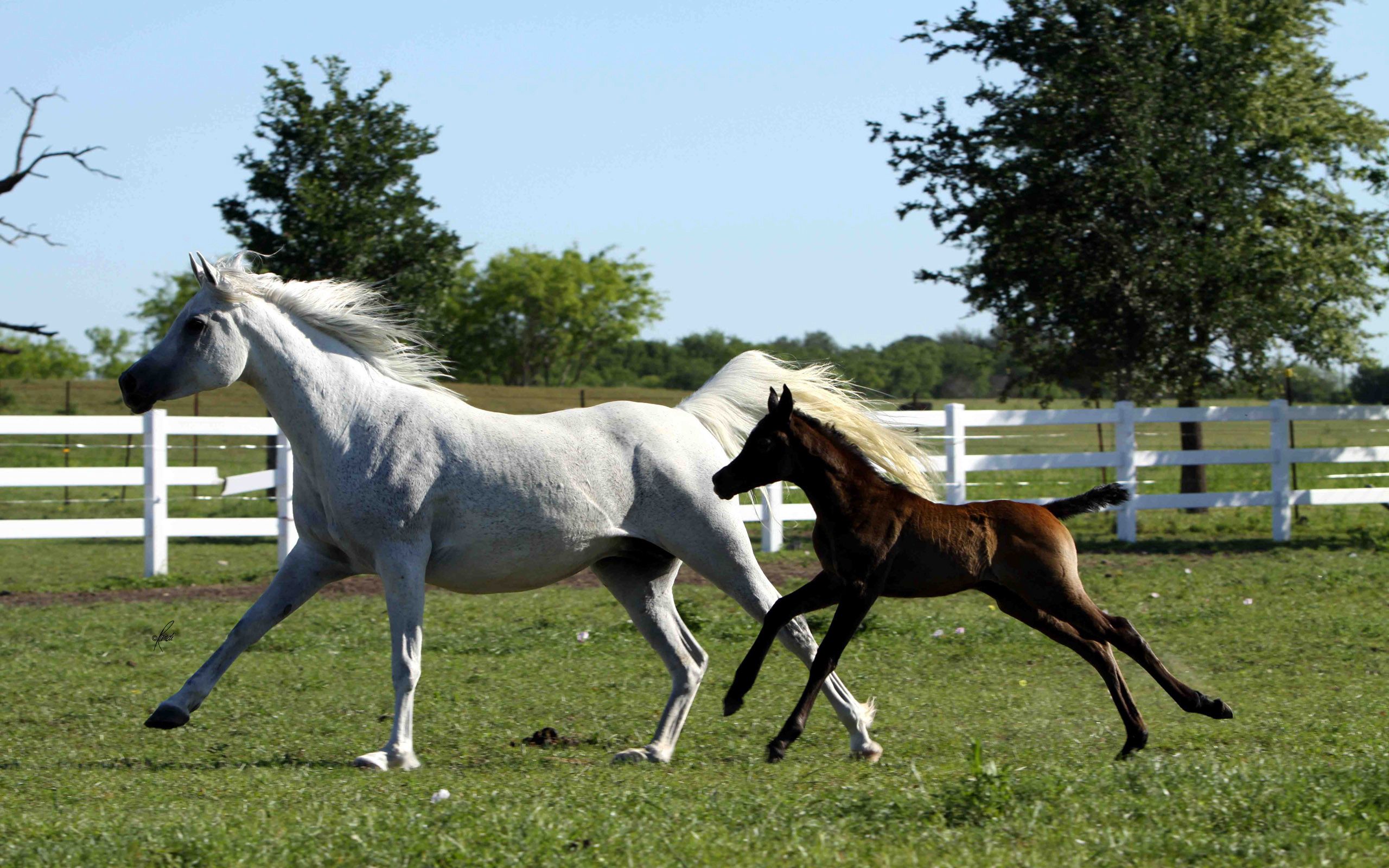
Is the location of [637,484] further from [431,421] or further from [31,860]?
[31,860]

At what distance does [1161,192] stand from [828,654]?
48.1 ft

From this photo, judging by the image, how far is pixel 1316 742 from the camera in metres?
5.77

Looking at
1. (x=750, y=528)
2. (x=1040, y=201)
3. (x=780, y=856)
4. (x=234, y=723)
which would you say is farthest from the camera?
(x=750, y=528)

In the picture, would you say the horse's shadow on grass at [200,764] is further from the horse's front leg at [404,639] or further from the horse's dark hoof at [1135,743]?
the horse's dark hoof at [1135,743]

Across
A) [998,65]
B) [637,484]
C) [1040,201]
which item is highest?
[998,65]

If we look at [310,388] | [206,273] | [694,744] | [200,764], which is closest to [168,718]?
[200,764]

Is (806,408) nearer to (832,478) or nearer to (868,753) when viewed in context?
(832,478)

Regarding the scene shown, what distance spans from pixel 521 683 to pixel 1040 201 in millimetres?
13443

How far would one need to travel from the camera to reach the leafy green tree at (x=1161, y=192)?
18.3m

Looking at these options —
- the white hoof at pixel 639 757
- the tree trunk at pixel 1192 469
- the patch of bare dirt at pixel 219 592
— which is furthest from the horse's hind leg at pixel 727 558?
the tree trunk at pixel 1192 469

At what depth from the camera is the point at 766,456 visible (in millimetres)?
5645

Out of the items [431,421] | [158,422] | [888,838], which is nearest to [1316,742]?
[888,838]

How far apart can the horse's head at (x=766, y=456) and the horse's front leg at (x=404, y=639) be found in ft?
4.41

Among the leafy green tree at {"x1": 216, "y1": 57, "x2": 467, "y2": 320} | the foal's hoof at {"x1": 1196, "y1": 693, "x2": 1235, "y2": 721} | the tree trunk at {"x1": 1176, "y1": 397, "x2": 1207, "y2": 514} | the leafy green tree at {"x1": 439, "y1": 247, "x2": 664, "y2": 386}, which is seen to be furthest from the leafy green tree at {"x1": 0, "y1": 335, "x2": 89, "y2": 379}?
the foal's hoof at {"x1": 1196, "y1": 693, "x2": 1235, "y2": 721}
